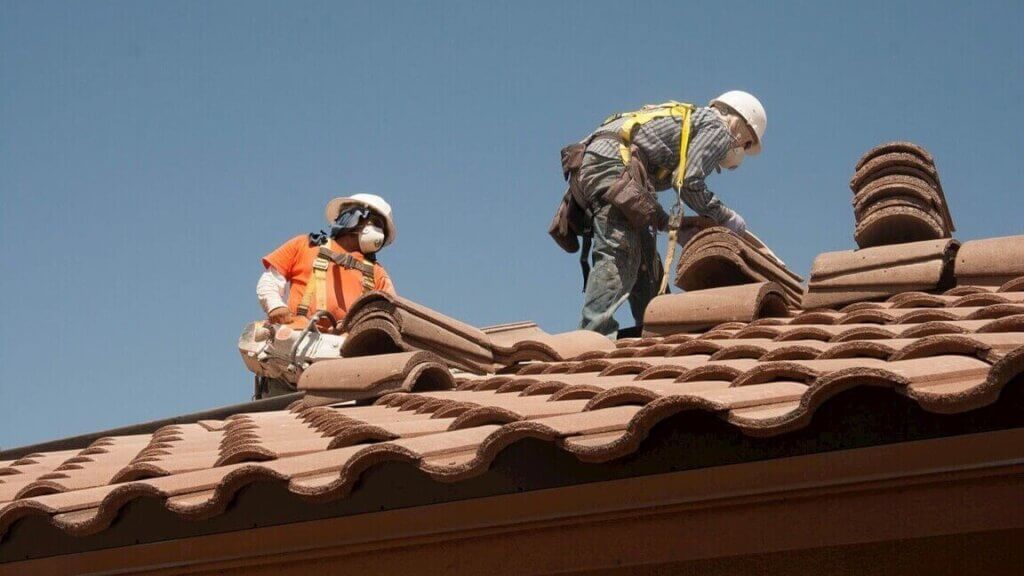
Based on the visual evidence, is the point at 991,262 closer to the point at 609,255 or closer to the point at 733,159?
the point at 609,255

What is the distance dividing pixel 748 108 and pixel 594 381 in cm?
519

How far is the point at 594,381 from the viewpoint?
4.83m

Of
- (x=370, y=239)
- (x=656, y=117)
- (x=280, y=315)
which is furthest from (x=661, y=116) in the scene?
(x=280, y=315)

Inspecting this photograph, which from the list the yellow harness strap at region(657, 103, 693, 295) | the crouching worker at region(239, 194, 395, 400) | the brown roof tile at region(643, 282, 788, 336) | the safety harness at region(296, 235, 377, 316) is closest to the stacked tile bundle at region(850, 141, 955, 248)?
the brown roof tile at region(643, 282, 788, 336)

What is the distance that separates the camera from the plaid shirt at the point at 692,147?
9258 millimetres

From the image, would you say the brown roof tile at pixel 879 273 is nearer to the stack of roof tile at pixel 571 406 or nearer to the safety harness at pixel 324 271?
the stack of roof tile at pixel 571 406

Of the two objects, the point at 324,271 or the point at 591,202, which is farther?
the point at 324,271

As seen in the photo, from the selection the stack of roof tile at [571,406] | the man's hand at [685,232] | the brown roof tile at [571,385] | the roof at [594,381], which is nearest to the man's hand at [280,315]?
the man's hand at [685,232]

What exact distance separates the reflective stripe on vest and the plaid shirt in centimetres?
2

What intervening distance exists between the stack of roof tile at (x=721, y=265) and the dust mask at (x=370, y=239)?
12.4ft

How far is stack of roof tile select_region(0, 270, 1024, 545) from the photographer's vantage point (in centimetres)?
335

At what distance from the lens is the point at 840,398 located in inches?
129

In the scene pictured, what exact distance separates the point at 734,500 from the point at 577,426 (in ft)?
1.29

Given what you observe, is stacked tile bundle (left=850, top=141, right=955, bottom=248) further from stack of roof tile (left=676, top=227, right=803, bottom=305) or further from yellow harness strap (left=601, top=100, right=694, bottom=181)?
yellow harness strap (left=601, top=100, right=694, bottom=181)
